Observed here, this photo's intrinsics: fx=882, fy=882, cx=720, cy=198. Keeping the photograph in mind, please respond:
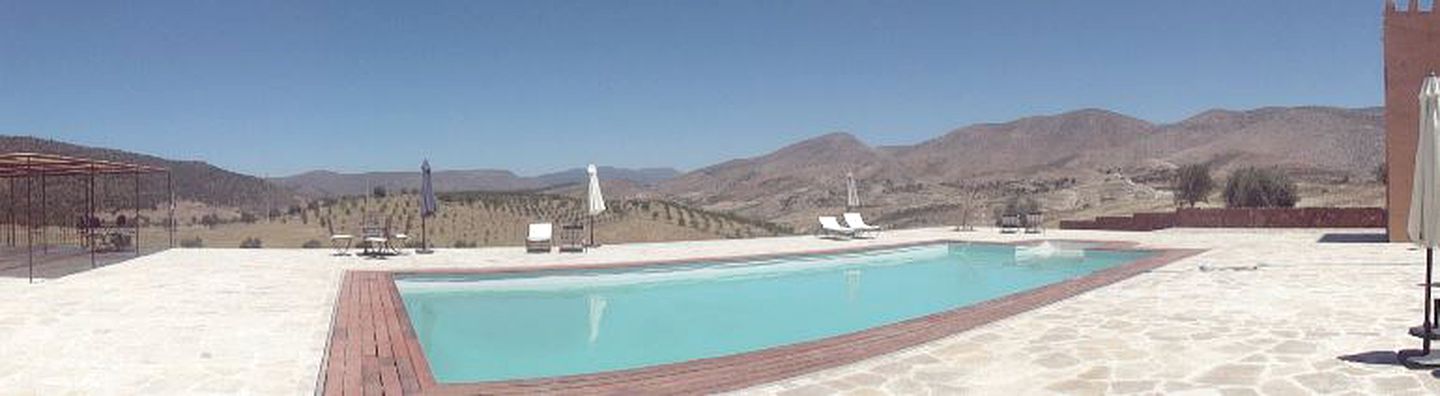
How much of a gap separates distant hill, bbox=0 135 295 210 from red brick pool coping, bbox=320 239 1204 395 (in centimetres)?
3194

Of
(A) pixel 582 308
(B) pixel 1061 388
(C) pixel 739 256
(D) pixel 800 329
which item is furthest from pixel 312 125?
(B) pixel 1061 388

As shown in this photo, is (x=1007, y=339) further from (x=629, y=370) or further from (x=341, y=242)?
(x=341, y=242)

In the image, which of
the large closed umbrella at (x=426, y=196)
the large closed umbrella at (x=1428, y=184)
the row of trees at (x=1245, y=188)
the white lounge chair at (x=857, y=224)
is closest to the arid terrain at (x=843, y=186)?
the row of trees at (x=1245, y=188)

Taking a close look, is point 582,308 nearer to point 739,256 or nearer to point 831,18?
point 739,256

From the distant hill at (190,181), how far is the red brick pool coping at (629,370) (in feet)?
105

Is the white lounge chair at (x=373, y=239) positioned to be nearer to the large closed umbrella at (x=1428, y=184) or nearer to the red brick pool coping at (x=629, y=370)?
the red brick pool coping at (x=629, y=370)

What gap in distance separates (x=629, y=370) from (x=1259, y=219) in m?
20.2

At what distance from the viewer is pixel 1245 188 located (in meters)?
30.2

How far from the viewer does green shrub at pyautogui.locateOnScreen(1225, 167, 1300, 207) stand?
94.8 feet

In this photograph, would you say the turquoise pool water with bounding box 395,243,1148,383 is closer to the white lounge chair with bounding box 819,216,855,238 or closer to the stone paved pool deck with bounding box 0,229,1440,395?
the stone paved pool deck with bounding box 0,229,1440,395

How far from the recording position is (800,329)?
9055mm

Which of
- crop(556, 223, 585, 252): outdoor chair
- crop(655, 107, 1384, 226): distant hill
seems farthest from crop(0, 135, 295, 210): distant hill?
crop(655, 107, 1384, 226): distant hill

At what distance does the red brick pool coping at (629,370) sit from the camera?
17.1 ft

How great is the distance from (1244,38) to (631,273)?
38.8 meters
